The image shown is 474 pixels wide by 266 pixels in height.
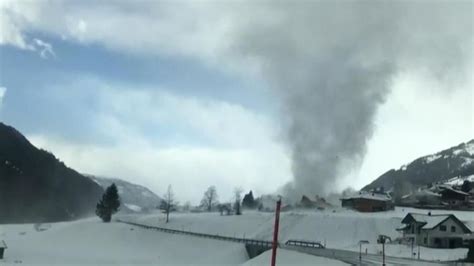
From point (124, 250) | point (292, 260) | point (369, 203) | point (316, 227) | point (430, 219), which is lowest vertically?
point (124, 250)

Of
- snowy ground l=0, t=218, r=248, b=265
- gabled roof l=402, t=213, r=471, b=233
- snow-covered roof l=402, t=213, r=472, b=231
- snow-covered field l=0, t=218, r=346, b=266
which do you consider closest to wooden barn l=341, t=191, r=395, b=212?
gabled roof l=402, t=213, r=471, b=233

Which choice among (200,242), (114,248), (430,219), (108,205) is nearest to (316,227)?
(200,242)

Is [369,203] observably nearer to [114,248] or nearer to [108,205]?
[114,248]

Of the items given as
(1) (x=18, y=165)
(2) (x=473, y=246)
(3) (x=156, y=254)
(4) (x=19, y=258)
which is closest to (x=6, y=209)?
(1) (x=18, y=165)

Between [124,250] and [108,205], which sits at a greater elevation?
[108,205]

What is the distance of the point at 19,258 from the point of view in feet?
208

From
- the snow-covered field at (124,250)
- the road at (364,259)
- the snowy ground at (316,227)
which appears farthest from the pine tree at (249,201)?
the road at (364,259)

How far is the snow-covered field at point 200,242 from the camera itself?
63688 millimetres

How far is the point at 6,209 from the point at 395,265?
6267 inches

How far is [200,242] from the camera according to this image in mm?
87500

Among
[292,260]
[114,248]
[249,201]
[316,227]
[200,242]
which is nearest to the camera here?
[292,260]

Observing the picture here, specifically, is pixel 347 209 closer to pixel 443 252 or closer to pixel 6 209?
pixel 443 252

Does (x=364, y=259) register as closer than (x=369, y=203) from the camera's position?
Yes

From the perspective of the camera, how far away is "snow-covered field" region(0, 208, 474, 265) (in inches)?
2507
